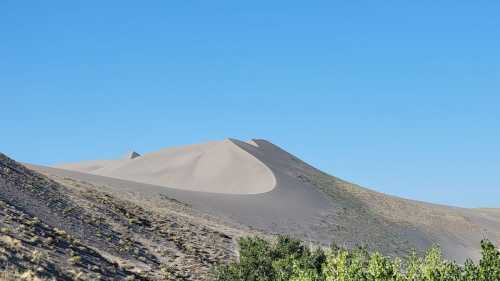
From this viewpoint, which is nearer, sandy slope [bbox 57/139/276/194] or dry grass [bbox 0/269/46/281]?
dry grass [bbox 0/269/46/281]

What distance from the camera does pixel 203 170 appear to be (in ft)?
421

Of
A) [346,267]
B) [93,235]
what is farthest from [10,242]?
[346,267]

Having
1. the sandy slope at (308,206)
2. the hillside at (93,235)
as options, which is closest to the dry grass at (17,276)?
the hillside at (93,235)

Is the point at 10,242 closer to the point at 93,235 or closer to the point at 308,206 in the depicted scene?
the point at 93,235

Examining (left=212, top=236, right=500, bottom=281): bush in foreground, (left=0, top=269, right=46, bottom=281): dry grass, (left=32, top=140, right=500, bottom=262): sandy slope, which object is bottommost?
(left=0, top=269, right=46, bottom=281): dry grass

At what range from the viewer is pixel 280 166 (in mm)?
128500

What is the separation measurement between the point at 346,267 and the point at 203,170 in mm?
99765

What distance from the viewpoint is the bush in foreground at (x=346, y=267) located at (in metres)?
28.8

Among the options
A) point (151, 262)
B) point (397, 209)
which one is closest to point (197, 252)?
point (151, 262)

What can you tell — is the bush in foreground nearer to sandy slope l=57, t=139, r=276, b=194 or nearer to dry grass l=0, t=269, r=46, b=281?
dry grass l=0, t=269, r=46, b=281

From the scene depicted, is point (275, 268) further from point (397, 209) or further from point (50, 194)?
point (397, 209)

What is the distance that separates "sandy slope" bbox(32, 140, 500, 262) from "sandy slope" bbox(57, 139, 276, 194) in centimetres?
25

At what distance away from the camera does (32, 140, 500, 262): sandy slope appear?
285ft

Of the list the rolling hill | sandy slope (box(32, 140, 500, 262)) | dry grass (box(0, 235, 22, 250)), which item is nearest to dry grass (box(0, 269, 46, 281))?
the rolling hill
